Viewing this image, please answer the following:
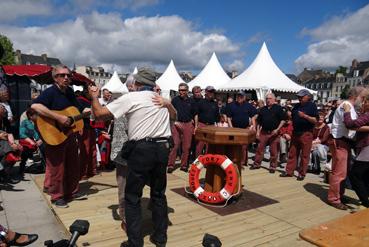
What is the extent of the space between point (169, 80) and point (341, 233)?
838 inches

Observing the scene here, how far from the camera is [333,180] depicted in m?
5.17

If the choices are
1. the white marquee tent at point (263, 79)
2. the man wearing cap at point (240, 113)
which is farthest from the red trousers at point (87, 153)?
the white marquee tent at point (263, 79)

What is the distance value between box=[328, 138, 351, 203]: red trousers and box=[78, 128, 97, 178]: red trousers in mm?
4410

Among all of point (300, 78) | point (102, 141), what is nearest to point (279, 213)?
point (102, 141)

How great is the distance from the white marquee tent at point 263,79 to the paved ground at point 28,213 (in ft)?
37.8

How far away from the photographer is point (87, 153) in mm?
6441

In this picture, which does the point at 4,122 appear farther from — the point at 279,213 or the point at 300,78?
the point at 300,78

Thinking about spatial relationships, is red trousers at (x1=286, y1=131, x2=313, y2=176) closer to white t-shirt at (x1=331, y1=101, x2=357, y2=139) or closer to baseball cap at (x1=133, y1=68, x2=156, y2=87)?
white t-shirt at (x1=331, y1=101, x2=357, y2=139)

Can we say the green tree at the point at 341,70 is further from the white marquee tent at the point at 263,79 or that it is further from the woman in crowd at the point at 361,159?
the woman in crowd at the point at 361,159

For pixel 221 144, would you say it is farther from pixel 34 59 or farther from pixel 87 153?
pixel 34 59

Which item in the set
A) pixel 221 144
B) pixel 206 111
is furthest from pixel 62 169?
pixel 206 111

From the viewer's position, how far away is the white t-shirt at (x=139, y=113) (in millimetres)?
3246

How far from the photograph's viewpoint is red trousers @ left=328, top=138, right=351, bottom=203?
5055 mm

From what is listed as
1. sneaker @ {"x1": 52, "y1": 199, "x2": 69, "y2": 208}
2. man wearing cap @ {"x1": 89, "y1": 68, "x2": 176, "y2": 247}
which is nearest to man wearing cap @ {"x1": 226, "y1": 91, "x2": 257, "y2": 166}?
sneaker @ {"x1": 52, "y1": 199, "x2": 69, "y2": 208}
